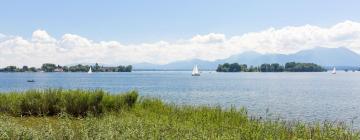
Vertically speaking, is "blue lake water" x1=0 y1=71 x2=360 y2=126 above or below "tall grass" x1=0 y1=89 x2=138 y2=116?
below

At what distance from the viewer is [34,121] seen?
1866 centimetres

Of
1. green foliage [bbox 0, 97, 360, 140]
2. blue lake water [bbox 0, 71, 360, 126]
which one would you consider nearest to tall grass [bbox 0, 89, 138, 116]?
green foliage [bbox 0, 97, 360, 140]

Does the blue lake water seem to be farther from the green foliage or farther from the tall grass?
the green foliage

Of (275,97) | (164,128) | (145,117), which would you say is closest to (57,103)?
(145,117)

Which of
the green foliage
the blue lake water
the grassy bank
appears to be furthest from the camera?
the blue lake water

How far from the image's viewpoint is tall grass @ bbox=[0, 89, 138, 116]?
68.3 feet

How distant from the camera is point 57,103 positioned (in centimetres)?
2114

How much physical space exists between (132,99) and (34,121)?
17.5 ft

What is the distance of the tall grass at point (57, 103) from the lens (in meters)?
20.8

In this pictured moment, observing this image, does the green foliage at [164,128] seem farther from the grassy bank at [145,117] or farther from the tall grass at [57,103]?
the tall grass at [57,103]

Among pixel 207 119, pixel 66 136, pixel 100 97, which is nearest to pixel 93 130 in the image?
pixel 66 136

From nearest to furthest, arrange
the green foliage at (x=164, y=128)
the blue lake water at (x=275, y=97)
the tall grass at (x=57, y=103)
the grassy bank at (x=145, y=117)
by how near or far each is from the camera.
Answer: the green foliage at (x=164, y=128) < the grassy bank at (x=145, y=117) < the tall grass at (x=57, y=103) < the blue lake water at (x=275, y=97)

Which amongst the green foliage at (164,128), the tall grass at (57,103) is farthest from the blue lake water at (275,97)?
the green foliage at (164,128)

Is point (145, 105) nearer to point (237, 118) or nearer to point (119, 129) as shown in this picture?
point (237, 118)
